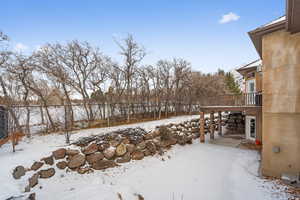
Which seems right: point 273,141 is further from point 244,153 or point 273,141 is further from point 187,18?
point 187,18

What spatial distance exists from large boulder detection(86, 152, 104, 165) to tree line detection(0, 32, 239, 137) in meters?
3.82

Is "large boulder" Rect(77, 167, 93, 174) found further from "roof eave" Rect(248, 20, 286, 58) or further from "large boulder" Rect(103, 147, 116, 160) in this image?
"roof eave" Rect(248, 20, 286, 58)

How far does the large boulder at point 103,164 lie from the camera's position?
5994 mm

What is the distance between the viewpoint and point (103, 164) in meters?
6.15

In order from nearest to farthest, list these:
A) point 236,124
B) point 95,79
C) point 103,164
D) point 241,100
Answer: point 103,164, point 241,100, point 95,79, point 236,124

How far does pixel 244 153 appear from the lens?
27.0ft

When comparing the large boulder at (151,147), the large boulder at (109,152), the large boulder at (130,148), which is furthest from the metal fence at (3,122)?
the large boulder at (151,147)

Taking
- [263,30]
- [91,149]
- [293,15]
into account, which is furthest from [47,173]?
[263,30]

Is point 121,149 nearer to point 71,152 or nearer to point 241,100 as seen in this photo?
point 71,152

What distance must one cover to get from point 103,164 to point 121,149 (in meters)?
1.07

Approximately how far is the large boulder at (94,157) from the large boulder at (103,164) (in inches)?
5.4

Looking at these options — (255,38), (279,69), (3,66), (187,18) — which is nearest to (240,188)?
(279,69)

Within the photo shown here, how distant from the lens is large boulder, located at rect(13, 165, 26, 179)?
4645 mm

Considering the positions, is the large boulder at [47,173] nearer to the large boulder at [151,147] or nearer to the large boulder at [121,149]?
the large boulder at [121,149]
